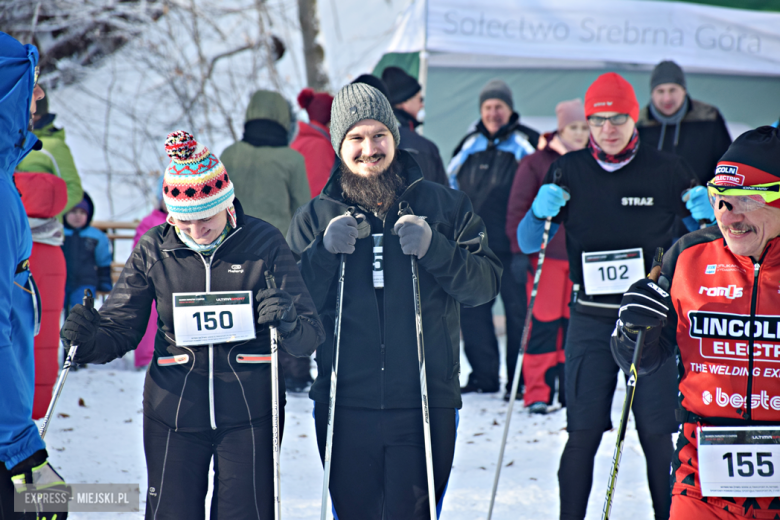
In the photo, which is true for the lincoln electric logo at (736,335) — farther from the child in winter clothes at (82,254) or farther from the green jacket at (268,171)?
the child in winter clothes at (82,254)

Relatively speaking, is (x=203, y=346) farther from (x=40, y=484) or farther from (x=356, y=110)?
(x=356, y=110)

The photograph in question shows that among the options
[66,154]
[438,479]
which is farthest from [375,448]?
[66,154]

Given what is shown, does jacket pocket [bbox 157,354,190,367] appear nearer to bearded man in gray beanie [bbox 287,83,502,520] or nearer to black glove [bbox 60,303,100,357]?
black glove [bbox 60,303,100,357]

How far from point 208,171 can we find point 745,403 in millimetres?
1996

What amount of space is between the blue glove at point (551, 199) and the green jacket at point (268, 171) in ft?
8.01

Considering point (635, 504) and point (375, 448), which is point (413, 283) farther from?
point (635, 504)

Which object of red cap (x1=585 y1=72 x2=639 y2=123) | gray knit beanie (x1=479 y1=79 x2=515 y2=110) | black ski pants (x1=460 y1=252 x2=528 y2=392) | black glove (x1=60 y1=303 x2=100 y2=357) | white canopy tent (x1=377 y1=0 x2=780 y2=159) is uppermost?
white canopy tent (x1=377 y1=0 x2=780 y2=159)

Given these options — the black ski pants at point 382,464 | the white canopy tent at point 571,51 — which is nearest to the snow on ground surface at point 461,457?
the black ski pants at point 382,464

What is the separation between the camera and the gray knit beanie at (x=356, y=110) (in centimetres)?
296

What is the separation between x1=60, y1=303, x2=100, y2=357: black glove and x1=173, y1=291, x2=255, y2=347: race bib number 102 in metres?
0.29

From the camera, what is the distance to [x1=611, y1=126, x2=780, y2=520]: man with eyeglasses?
240 cm

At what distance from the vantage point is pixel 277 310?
273cm

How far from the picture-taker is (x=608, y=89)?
3.81 meters

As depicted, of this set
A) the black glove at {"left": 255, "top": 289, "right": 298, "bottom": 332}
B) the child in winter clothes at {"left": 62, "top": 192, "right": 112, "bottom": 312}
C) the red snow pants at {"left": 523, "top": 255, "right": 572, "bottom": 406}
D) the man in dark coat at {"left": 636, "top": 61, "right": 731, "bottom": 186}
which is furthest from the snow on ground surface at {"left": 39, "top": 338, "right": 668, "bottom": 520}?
the man in dark coat at {"left": 636, "top": 61, "right": 731, "bottom": 186}
